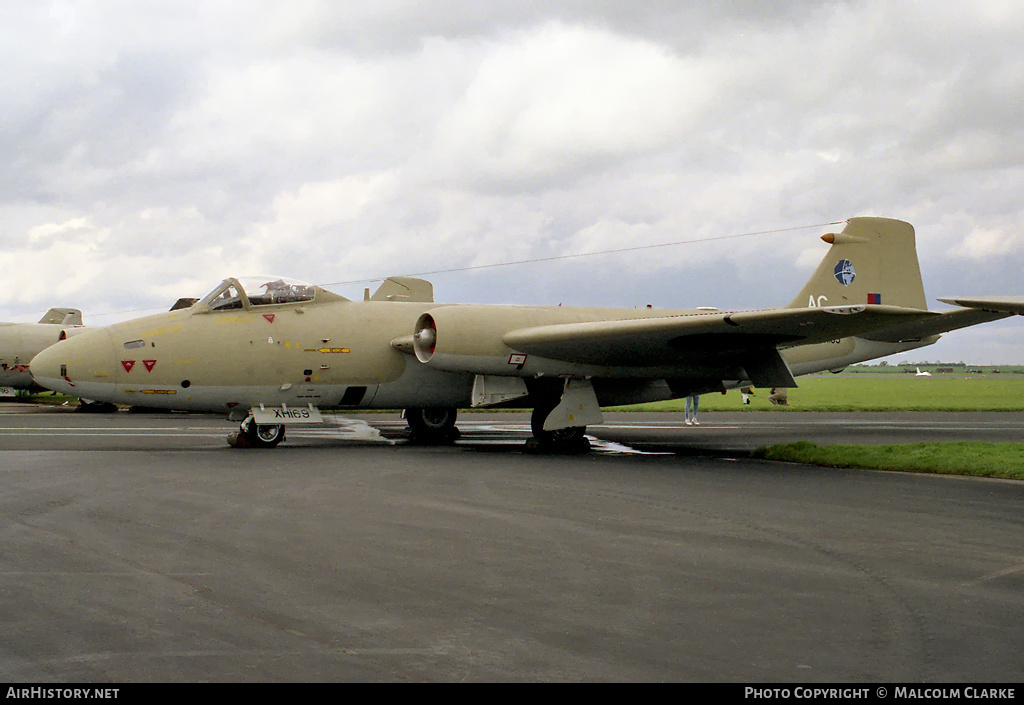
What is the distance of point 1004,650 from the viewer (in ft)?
13.9

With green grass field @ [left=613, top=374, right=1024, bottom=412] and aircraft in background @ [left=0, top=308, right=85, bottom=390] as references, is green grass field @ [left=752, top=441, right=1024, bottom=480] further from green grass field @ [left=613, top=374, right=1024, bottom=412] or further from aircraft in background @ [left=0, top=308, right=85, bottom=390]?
aircraft in background @ [left=0, top=308, right=85, bottom=390]

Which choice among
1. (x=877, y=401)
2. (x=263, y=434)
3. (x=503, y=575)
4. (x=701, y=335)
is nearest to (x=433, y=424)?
(x=263, y=434)

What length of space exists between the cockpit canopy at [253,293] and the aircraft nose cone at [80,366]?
1873mm

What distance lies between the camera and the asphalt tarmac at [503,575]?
13.4ft

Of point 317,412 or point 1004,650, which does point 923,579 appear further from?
point 317,412

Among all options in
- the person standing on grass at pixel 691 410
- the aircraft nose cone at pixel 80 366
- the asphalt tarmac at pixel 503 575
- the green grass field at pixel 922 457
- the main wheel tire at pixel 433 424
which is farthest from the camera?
the person standing on grass at pixel 691 410

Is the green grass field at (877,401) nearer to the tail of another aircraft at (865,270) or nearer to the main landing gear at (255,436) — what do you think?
the tail of another aircraft at (865,270)

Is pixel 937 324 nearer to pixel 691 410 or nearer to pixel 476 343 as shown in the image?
pixel 691 410

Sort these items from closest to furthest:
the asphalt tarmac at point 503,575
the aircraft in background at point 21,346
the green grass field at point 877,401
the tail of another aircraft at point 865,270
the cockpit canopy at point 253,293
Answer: the asphalt tarmac at point 503,575 < the cockpit canopy at point 253,293 < the tail of another aircraft at point 865,270 < the green grass field at point 877,401 < the aircraft in background at point 21,346

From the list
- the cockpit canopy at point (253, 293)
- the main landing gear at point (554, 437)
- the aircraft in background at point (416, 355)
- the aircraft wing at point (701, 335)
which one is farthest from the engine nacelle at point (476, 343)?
the cockpit canopy at point (253, 293)

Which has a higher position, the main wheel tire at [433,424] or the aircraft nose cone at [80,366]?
the aircraft nose cone at [80,366]

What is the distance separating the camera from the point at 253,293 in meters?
15.7

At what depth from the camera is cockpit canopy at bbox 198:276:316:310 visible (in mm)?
15492

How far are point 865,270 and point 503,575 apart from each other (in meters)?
15.6
